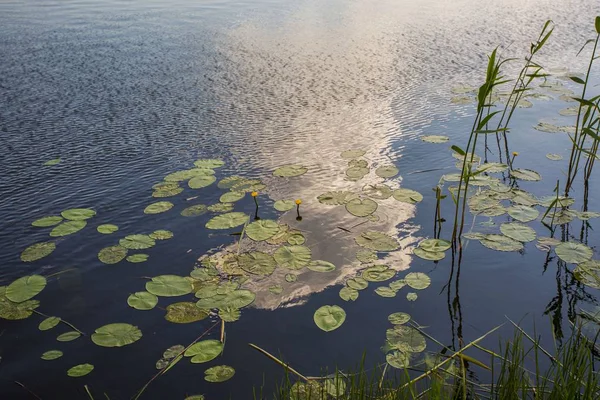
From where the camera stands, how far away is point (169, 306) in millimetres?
2385

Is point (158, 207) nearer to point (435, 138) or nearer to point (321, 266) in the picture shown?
point (321, 266)

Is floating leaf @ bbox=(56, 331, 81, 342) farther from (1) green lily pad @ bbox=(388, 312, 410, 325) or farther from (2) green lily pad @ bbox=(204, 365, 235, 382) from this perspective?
(1) green lily pad @ bbox=(388, 312, 410, 325)

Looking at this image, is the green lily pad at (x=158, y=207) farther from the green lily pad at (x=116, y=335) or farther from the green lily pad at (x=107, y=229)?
the green lily pad at (x=116, y=335)

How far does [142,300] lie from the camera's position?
2.39 metres

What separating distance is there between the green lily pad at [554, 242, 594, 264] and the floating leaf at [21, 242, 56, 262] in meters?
2.57

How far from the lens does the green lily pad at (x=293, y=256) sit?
265 centimetres

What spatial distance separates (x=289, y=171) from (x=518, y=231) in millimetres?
1452

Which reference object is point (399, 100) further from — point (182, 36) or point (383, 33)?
point (182, 36)

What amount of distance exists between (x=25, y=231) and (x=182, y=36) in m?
3.76

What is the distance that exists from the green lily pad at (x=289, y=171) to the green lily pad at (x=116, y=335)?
60.7 inches

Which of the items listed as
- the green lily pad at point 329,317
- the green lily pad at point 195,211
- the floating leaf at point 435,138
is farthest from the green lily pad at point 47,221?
the floating leaf at point 435,138

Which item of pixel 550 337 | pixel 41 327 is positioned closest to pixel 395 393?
pixel 550 337

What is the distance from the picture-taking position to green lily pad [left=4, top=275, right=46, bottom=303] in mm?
2408

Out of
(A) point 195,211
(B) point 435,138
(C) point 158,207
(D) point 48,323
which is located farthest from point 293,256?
(B) point 435,138
